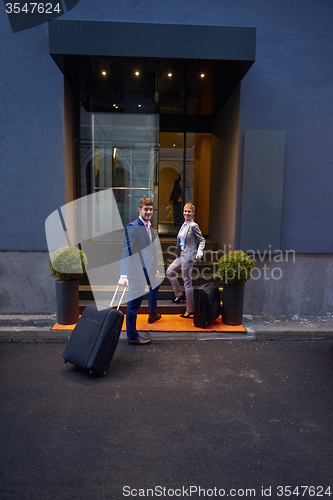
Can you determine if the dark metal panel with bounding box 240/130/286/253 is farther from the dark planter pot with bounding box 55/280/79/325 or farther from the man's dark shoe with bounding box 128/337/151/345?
the dark planter pot with bounding box 55/280/79/325

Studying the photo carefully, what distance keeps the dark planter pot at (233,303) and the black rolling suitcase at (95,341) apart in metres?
2.48

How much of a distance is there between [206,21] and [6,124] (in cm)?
451

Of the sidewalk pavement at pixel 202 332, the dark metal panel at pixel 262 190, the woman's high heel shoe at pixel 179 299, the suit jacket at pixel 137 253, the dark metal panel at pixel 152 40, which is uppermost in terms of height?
the dark metal panel at pixel 152 40

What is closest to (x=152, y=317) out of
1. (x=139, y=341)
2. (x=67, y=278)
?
(x=139, y=341)

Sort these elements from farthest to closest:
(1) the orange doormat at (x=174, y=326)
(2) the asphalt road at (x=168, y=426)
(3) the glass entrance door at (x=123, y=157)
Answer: (3) the glass entrance door at (x=123, y=157)
(1) the orange doormat at (x=174, y=326)
(2) the asphalt road at (x=168, y=426)

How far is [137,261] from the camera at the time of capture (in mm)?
5266

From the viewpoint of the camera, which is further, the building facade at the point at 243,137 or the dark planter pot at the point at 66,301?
the building facade at the point at 243,137

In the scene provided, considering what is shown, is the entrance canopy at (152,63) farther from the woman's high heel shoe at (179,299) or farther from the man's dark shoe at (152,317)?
the man's dark shoe at (152,317)

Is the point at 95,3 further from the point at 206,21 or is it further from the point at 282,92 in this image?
the point at 282,92

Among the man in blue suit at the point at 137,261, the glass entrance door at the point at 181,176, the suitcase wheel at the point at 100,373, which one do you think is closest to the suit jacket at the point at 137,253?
the man in blue suit at the point at 137,261

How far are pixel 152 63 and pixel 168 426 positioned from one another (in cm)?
678

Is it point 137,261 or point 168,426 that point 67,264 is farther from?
point 168,426

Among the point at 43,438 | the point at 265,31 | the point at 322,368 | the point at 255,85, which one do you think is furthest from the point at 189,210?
the point at 43,438

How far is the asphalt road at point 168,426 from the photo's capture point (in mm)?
2619
